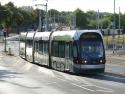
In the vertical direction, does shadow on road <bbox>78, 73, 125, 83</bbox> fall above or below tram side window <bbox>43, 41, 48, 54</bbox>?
below

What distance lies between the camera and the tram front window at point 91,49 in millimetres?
32031

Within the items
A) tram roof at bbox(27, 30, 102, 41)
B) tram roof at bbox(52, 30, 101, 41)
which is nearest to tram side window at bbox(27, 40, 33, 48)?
tram roof at bbox(27, 30, 102, 41)

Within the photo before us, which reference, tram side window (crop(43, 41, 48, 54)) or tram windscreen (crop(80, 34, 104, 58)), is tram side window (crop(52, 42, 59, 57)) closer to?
tram side window (crop(43, 41, 48, 54))

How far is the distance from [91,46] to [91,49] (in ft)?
0.70

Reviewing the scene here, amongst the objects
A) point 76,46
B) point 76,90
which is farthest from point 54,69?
point 76,90

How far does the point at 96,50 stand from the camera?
32.3 metres

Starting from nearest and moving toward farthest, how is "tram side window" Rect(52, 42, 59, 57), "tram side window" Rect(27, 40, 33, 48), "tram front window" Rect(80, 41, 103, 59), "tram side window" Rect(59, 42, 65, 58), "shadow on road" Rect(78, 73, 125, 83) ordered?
1. "shadow on road" Rect(78, 73, 125, 83)
2. "tram front window" Rect(80, 41, 103, 59)
3. "tram side window" Rect(59, 42, 65, 58)
4. "tram side window" Rect(52, 42, 59, 57)
5. "tram side window" Rect(27, 40, 33, 48)

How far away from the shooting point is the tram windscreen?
32072 millimetres

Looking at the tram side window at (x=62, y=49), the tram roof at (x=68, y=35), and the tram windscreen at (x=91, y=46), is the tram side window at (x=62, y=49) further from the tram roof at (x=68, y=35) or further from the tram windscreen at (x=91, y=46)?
the tram windscreen at (x=91, y=46)

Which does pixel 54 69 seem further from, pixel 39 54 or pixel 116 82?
pixel 116 82

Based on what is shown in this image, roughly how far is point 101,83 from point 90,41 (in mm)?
6053

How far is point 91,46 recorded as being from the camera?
3241 cm

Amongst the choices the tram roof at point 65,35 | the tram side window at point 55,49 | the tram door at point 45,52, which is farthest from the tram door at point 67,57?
the tram door at point 45,52

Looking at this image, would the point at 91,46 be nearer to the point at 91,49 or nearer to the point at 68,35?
the point at 91,49
